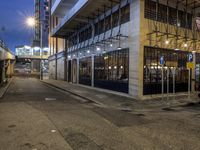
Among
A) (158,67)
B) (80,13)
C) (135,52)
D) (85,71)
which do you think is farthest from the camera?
(85,71)

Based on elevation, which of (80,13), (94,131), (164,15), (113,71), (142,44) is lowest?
(94,131)

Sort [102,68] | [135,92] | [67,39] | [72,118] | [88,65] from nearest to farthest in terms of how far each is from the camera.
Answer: [72,118]
[135,92]
[102,68]
[88,65]
[67,39]

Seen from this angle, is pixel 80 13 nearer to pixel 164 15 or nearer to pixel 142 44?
pixel 164 15

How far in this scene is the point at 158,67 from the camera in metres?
15.2

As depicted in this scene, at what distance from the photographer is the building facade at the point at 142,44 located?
1431cm

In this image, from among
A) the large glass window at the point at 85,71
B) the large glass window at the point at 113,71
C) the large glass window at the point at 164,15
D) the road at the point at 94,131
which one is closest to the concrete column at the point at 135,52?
the large glass window at the point at 113,71

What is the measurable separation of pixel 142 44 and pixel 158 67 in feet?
Result: 7.73

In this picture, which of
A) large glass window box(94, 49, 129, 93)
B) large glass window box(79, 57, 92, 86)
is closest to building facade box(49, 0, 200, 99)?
large glass window box(94, 49, 129, 93)

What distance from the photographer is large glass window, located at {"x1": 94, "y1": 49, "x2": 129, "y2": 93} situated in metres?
15.5

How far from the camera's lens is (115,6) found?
1708cm

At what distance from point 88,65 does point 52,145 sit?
17.7 metres

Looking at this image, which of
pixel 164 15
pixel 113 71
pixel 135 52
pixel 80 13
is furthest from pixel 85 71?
pixel 164 15

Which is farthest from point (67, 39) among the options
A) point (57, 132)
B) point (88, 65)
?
point (57, 132)

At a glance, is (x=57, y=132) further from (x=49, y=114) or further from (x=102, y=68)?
(x=102, y=68)
